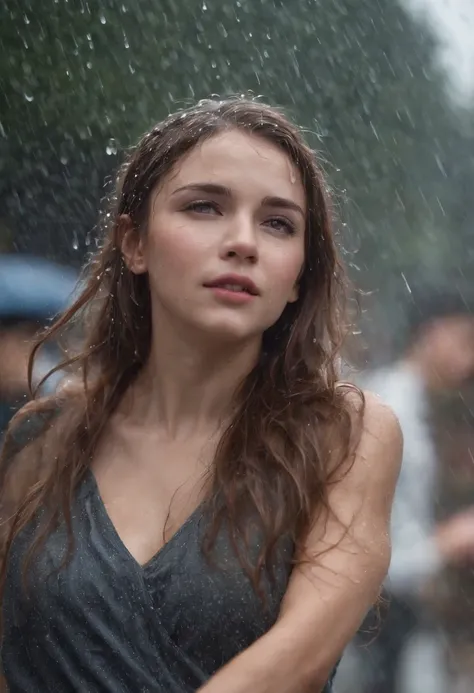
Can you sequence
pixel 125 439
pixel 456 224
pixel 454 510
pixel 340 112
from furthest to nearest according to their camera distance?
pixel 340 112, pixel 456 224, pixel 454 510, pixel 125 439

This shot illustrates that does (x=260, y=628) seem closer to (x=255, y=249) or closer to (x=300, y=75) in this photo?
(x=255, y=249)

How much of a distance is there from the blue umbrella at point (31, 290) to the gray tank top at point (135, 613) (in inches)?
65.3

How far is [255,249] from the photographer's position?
1652 millimetres

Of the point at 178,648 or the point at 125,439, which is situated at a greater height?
the point at 125,439

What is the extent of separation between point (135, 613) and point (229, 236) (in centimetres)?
52

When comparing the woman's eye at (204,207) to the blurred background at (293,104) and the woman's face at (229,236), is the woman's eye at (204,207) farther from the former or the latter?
the blurred background at (293,104)

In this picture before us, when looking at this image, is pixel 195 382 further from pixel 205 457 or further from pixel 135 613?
pixel 135 613

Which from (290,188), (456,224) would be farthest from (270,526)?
(456,224)

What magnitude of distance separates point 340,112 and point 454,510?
249 cm

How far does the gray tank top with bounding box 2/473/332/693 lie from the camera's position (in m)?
1.53

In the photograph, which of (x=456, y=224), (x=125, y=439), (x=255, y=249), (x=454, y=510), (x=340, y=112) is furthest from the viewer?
(x=340, y=112)

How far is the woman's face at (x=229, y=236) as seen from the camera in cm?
166

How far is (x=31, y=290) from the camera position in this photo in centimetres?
353

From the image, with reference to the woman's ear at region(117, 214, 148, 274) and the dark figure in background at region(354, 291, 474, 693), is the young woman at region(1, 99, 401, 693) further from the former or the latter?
the dark figure in background at region(354, 291, 474, 693)
